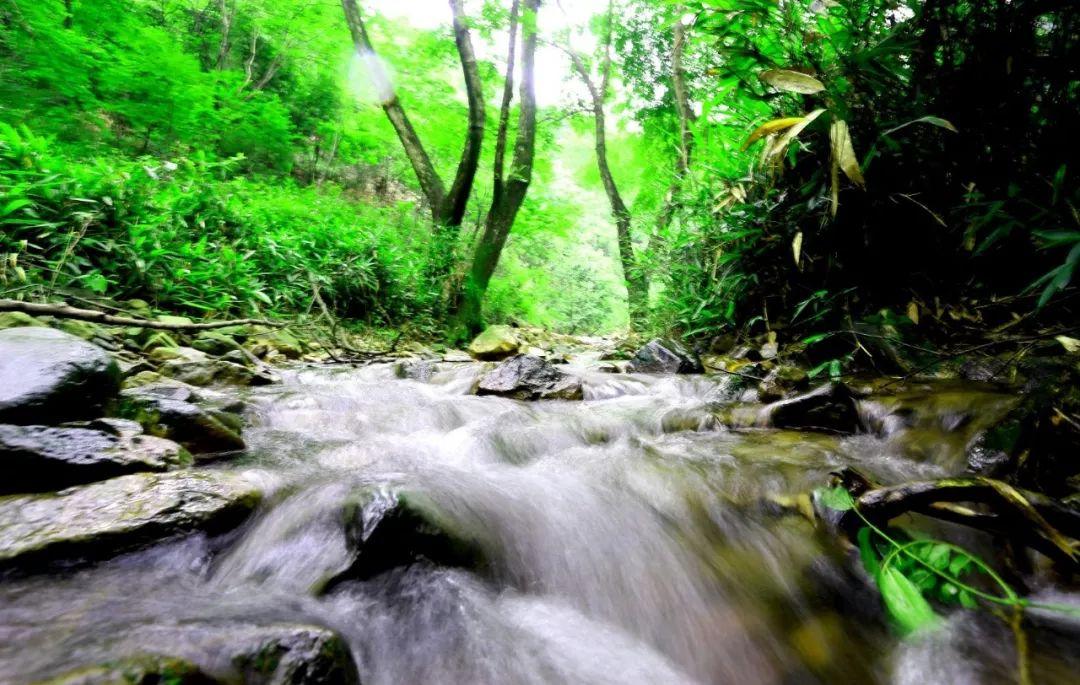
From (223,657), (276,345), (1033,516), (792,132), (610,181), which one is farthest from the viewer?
(610,181)

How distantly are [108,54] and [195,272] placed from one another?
165 inches

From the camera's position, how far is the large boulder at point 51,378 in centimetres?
172

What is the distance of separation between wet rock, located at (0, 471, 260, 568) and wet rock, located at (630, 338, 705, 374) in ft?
12.7

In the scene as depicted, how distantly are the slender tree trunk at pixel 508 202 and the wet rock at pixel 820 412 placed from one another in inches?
217

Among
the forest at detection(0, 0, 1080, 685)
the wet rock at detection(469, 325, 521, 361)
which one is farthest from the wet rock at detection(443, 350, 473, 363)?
the forest at detection(0, 0, 1080, 685)

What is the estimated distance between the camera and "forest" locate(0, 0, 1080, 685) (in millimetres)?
1240

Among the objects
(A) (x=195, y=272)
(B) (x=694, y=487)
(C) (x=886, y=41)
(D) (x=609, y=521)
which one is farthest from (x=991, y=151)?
(A) (x=195, y=272)

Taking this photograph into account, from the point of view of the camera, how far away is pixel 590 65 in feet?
37.5

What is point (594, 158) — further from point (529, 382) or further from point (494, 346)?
point (529, 382)

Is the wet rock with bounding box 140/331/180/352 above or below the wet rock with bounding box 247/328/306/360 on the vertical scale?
Answer: above

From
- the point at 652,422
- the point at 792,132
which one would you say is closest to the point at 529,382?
the point at 652,422

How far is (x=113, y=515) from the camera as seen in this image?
1.41 m

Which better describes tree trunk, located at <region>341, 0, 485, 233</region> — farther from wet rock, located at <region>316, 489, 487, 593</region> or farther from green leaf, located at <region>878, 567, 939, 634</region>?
green leaf, located at <region>878, 567, 939, 634</region>

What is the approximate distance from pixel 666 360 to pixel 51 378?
4492 mm
